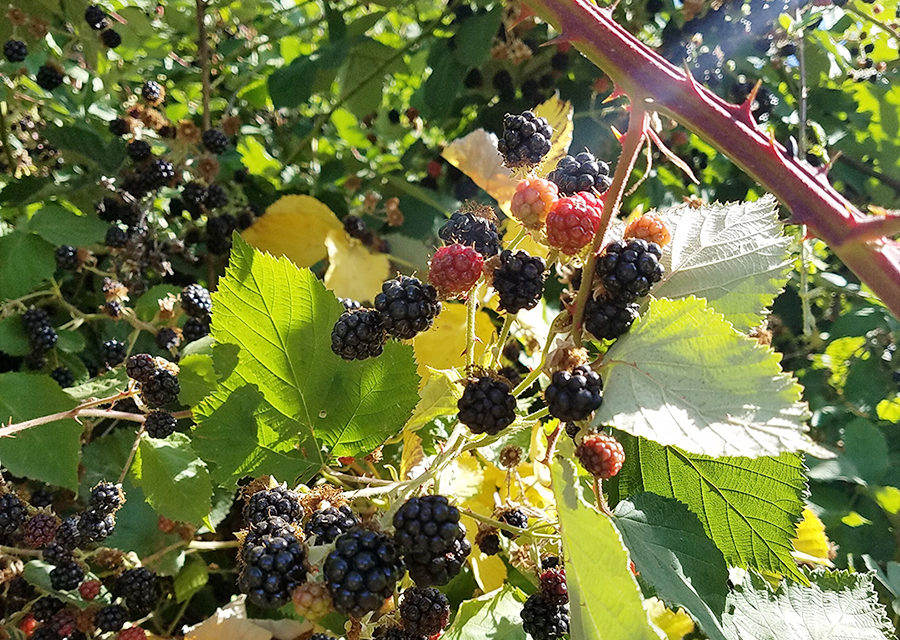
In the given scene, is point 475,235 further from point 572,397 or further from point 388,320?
point 572,397

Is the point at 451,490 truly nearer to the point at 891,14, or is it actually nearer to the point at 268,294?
the point at 268,294

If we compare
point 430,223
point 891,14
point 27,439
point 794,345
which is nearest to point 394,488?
point 27,439

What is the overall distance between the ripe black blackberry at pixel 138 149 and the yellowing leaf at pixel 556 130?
85 cm

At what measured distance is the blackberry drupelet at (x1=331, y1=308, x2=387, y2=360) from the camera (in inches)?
30.2

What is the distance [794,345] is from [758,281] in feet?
4.21

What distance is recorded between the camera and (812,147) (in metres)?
1.77

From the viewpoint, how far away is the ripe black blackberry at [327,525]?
2.22 feet

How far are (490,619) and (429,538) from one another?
0.32 metres

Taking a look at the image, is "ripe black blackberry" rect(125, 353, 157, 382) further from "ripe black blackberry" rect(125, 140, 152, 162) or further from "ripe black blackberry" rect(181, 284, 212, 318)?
"ripe black blackberry" rect(125, 140, 152, 162)

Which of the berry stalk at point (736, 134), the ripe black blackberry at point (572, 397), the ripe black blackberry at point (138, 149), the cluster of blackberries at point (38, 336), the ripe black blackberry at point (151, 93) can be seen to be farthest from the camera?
the ripe black blackberry at point (151, 93)

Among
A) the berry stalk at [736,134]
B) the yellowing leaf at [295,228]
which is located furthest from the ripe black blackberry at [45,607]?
the berry stalk at [736,134]

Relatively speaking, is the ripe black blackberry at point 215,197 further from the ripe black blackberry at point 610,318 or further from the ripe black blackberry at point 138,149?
the ripe black blackberry at point 610,318

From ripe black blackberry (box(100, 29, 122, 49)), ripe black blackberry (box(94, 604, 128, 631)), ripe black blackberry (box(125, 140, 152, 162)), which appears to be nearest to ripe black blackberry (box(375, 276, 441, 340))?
ripe black blackberry (box(94, 604, 128, 631))

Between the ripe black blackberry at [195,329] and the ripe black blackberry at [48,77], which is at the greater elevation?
the ripe black blackberry at [48,77]
